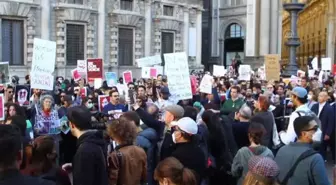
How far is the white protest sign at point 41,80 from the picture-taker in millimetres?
10758

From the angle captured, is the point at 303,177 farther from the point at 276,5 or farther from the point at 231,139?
the point at 276,5

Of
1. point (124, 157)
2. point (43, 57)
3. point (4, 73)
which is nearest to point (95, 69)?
point (4, 73)

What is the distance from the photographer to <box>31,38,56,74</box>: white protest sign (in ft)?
36.2

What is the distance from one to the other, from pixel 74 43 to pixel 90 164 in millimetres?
24258

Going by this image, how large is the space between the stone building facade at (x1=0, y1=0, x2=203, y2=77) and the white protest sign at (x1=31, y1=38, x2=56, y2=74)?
15106mm

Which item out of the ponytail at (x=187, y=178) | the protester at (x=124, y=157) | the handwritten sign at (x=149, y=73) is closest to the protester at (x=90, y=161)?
the protester at (x=124, y=157)

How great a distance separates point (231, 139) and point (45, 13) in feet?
70.2

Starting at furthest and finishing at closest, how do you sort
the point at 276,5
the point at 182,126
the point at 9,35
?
the point at 276,5 < the point at 9,35 < the point at 182,126

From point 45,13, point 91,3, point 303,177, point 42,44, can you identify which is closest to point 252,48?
A: point 91,3

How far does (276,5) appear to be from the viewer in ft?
128

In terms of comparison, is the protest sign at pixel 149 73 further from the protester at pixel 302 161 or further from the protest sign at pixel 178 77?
the protester at pixel 302 161

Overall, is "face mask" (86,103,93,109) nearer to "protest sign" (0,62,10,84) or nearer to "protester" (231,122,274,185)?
"protest sign" (0,62,10,84)

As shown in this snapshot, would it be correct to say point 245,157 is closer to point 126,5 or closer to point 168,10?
point 126,5

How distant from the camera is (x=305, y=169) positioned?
16.7 ft
